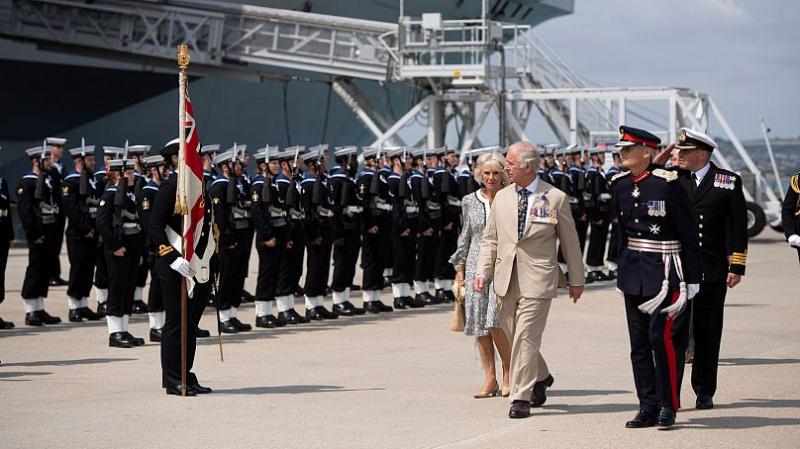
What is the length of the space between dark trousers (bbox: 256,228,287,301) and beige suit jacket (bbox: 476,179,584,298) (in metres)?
5.40

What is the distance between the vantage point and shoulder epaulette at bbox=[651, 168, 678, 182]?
768 centimetres

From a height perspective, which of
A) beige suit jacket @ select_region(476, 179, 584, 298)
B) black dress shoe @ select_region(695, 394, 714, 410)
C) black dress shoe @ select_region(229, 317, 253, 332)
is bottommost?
black dress shoe @ select_region(229, 317, 253, 332)

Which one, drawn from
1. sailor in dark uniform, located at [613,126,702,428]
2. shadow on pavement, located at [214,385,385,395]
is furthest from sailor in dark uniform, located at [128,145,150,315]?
sailor in dark uniform, located at [613,126,702,428]

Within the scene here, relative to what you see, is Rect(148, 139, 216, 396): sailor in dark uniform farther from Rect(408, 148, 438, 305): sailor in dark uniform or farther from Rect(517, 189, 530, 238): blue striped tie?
Rect(408, 148, 438, 305): sailor in dark uniform

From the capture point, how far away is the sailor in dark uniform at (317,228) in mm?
13984

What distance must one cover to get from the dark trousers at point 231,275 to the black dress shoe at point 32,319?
6.26 ft

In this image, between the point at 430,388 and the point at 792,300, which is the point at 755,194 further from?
the point at 430,388

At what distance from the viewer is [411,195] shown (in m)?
15.7

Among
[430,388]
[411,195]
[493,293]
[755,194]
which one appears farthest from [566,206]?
[755,194]

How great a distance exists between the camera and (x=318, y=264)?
14172 millimetres

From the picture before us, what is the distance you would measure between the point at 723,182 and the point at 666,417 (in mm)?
2054

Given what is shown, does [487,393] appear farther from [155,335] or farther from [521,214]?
[155,335]

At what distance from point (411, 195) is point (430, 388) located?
676cm

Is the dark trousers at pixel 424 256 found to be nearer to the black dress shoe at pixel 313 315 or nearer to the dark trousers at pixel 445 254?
the dark trousers at pixel 445 254
